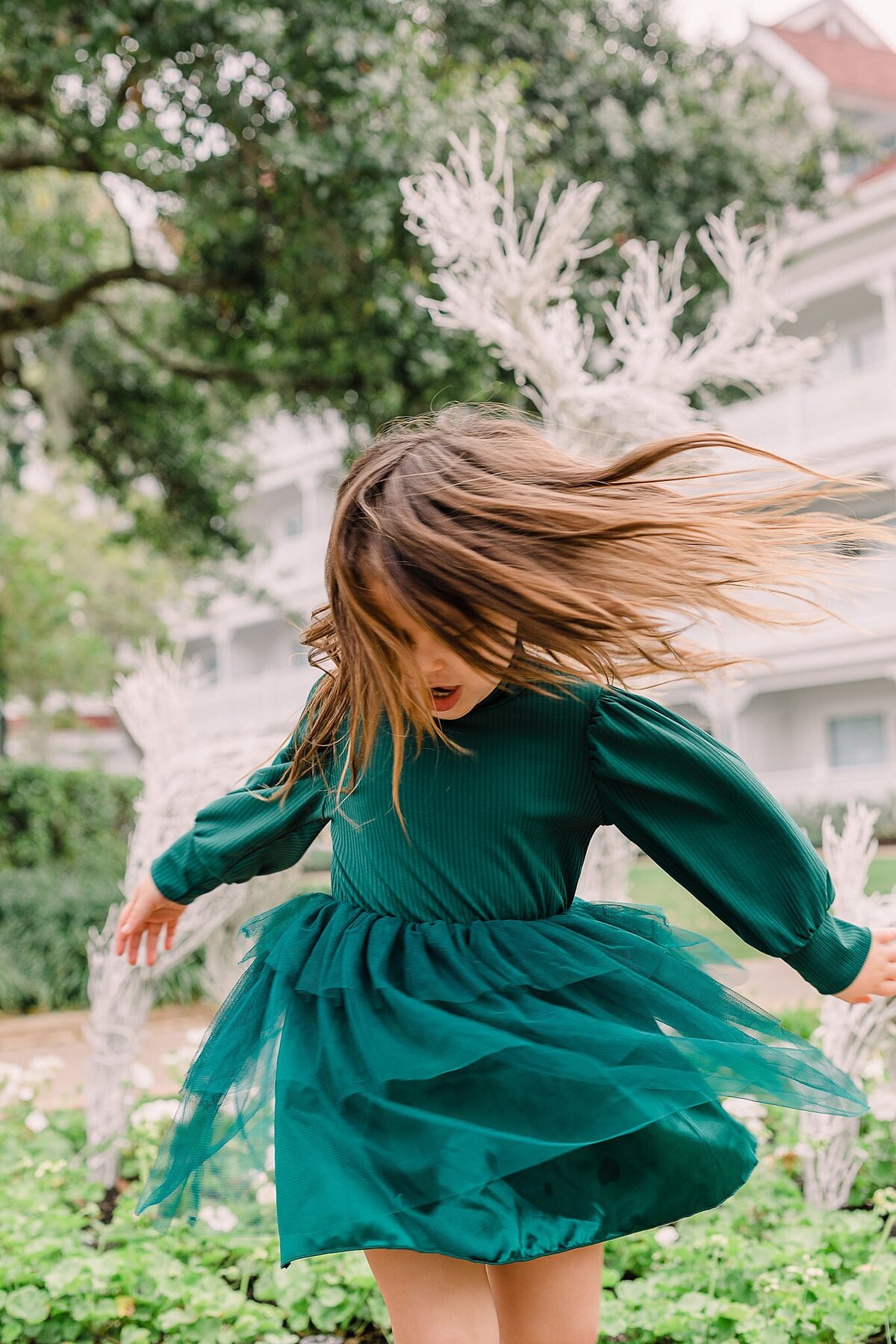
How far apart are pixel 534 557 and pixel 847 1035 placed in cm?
182

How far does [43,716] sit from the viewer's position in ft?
60.2

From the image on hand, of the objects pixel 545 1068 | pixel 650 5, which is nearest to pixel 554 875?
pixel 545 1068

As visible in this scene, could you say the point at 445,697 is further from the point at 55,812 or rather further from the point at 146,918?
the point at 55,812

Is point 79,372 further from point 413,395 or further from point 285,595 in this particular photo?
point 285,595

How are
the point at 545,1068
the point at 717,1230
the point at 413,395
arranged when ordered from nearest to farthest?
the point at 545,1068 → the point at 717,1230 → the point at 413,395

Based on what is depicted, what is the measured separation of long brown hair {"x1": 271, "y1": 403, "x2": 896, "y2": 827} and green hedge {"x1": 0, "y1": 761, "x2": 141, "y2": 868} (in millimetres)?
7136

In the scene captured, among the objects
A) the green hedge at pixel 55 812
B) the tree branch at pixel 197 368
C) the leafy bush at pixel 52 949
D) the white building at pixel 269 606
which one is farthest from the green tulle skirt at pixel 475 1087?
the white building at pixel 269 606

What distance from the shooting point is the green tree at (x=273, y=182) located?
525 cm

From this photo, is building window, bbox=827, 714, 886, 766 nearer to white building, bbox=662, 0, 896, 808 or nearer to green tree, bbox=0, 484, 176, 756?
white building, bbox=662, 0, 896, 808

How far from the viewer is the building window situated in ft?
51.6

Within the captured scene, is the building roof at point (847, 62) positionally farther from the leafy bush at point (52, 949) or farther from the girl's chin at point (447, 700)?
the girl's chin at point (447, 700)

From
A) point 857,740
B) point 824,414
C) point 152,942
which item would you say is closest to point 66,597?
point 824,414

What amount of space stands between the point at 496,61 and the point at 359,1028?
23.4 feet

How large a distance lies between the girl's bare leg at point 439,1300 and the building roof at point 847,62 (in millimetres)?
17732
